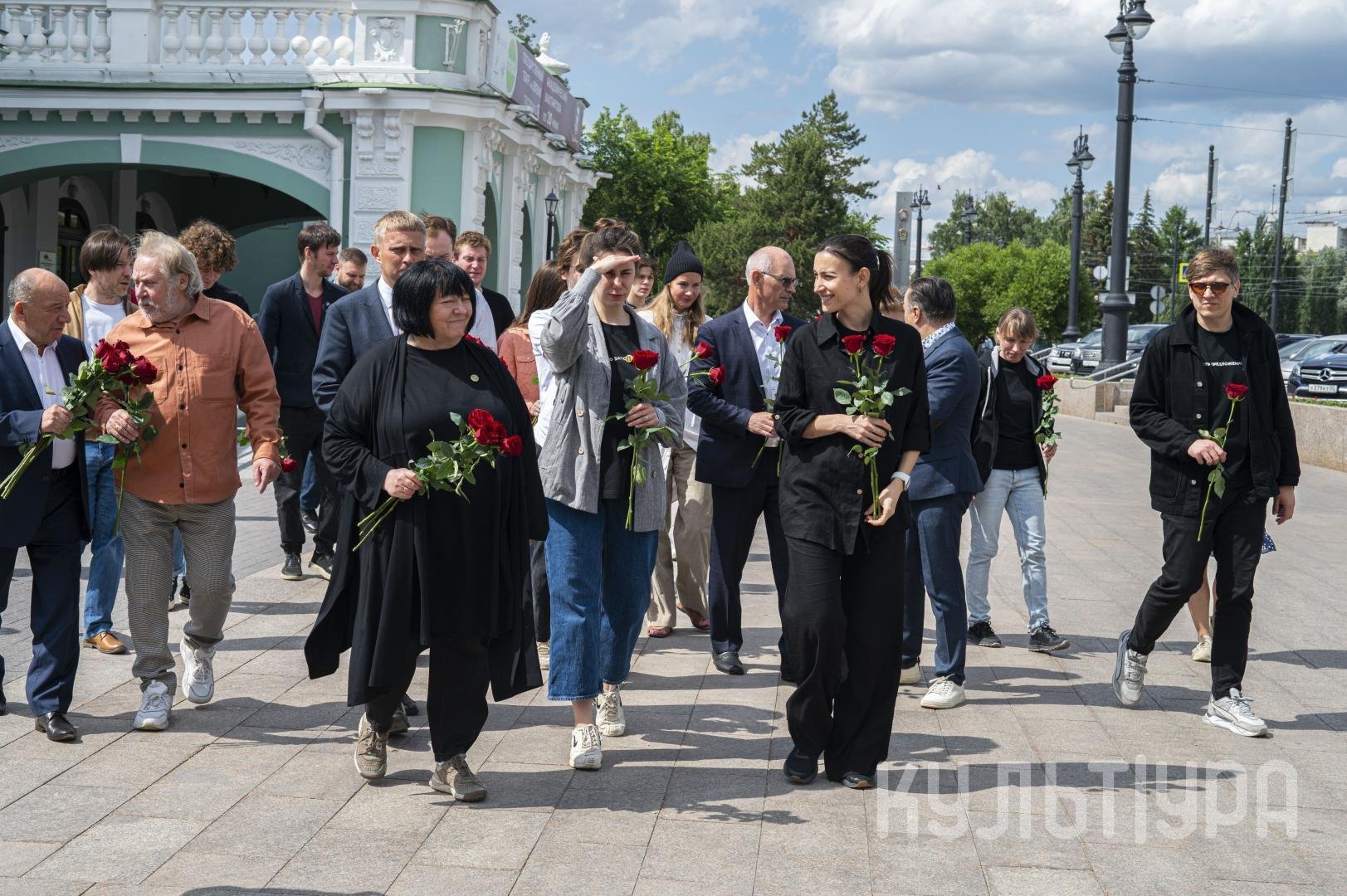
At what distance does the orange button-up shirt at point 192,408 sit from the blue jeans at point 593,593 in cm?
123

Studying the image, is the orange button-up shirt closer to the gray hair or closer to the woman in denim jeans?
the gray hair

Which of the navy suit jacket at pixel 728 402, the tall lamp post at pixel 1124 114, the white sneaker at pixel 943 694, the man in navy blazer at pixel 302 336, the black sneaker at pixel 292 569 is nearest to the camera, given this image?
the white sneaker at pixel 943 694

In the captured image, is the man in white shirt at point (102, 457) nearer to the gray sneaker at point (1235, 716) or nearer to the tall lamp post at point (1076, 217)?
the gray sneaker at point (1235, 716)

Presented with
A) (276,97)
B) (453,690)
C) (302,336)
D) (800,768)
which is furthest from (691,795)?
(276,97)

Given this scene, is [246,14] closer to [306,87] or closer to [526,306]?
[306,87]

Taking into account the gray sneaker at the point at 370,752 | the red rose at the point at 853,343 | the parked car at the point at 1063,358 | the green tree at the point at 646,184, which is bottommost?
the gray sneaker at the point at 370,752

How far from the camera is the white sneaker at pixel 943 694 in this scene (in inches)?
245

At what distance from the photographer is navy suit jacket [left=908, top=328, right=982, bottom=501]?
251 inches

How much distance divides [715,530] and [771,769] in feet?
5.49

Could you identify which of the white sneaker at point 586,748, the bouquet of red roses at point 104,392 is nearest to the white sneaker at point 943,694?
the white sneaker at point 586,748

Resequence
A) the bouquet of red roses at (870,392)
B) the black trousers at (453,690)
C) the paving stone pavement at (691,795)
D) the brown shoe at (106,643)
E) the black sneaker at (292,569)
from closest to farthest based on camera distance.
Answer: the paving stone pavement at (691,795) < the black trousers at (453,690) < the bouquet of red roses at (870,392) < the brown shoe at (106,643) < the black sneaker at (292,569)

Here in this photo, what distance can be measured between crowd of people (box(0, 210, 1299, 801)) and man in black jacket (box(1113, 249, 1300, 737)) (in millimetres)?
12

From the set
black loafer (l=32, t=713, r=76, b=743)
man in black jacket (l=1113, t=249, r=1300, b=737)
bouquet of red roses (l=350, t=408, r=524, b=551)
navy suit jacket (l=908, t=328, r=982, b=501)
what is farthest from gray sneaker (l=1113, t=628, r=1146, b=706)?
black loafer (l=32, t=713, r=76, b=743)

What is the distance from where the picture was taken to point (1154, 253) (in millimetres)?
109625
